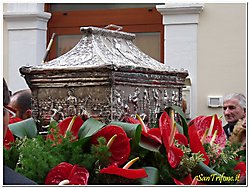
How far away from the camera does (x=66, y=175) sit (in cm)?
150

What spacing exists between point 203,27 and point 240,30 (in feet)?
0.96

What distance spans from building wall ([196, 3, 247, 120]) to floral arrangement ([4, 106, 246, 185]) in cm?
365

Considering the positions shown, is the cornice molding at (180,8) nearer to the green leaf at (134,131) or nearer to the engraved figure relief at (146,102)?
the engraved figure relief at (146,102)

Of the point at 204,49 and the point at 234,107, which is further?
the point at 204,49

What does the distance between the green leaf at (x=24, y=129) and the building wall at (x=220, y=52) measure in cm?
367

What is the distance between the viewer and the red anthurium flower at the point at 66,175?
4.88 ft

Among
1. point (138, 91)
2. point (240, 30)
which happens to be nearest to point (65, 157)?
point (138, 91)

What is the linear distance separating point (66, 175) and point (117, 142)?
14 cm

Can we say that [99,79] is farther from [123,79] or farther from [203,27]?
Result: [203,27]

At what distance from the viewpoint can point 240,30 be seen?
5441mm

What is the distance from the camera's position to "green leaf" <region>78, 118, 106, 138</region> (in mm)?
1603

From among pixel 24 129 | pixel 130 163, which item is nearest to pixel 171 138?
pixel 130 163

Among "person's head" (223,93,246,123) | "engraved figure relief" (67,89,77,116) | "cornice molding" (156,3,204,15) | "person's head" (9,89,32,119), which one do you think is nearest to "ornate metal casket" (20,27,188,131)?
"engraved figure relief" (67,89,77,116)

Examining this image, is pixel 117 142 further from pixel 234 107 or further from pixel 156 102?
pixel 234 107
